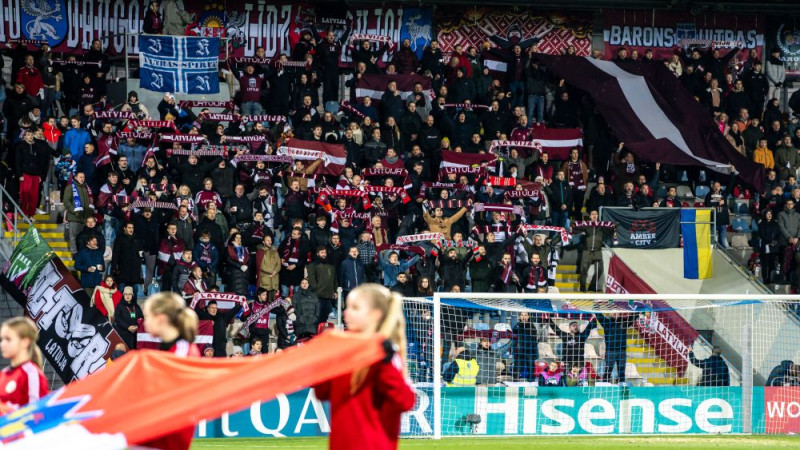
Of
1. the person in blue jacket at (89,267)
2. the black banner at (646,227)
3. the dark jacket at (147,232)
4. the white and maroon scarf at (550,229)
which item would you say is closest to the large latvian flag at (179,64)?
the dark jacket at (147,232)

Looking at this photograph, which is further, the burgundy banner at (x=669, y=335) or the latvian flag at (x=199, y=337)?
the burgundy banner at (x=669, y=335)

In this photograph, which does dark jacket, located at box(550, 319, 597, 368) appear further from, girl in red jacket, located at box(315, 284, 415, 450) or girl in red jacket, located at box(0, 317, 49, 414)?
girl in red jacket, located at box(315, 284, 415, 450)

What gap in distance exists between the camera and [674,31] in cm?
3219

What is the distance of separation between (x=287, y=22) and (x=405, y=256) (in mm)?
10076

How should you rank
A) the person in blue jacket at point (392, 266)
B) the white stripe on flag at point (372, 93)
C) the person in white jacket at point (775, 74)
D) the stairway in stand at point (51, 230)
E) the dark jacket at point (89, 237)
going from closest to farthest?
the dark jacket at point (89, 237) < the person in blue jacket at point (392, 266) < the stairway in stand at point (51, 230) < the white stripe on flag at point (372, 93) < the person in white jacket at point (775, 74)

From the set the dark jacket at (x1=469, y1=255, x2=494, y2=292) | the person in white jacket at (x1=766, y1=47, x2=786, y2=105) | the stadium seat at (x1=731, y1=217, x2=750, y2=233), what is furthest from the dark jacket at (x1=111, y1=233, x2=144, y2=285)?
the person in white jacket at (x1=766, y1=47, x2=786, y2=105)

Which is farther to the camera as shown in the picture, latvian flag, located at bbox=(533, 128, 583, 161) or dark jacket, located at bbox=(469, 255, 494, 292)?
latvian flag, located at bbox=(533, 128, 583, 161)

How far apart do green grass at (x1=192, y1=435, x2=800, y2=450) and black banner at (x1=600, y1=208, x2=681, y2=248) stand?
8.43 meters

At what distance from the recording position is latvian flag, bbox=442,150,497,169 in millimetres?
25078

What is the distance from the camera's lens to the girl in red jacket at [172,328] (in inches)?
262

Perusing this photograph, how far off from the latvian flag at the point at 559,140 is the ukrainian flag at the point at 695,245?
3093 millimetres

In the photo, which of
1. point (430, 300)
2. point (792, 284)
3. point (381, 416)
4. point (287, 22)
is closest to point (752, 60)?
point (792, 284)

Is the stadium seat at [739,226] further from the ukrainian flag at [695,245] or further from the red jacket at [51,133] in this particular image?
the red jacket at [51,133]

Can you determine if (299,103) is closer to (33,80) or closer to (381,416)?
(33,80)
